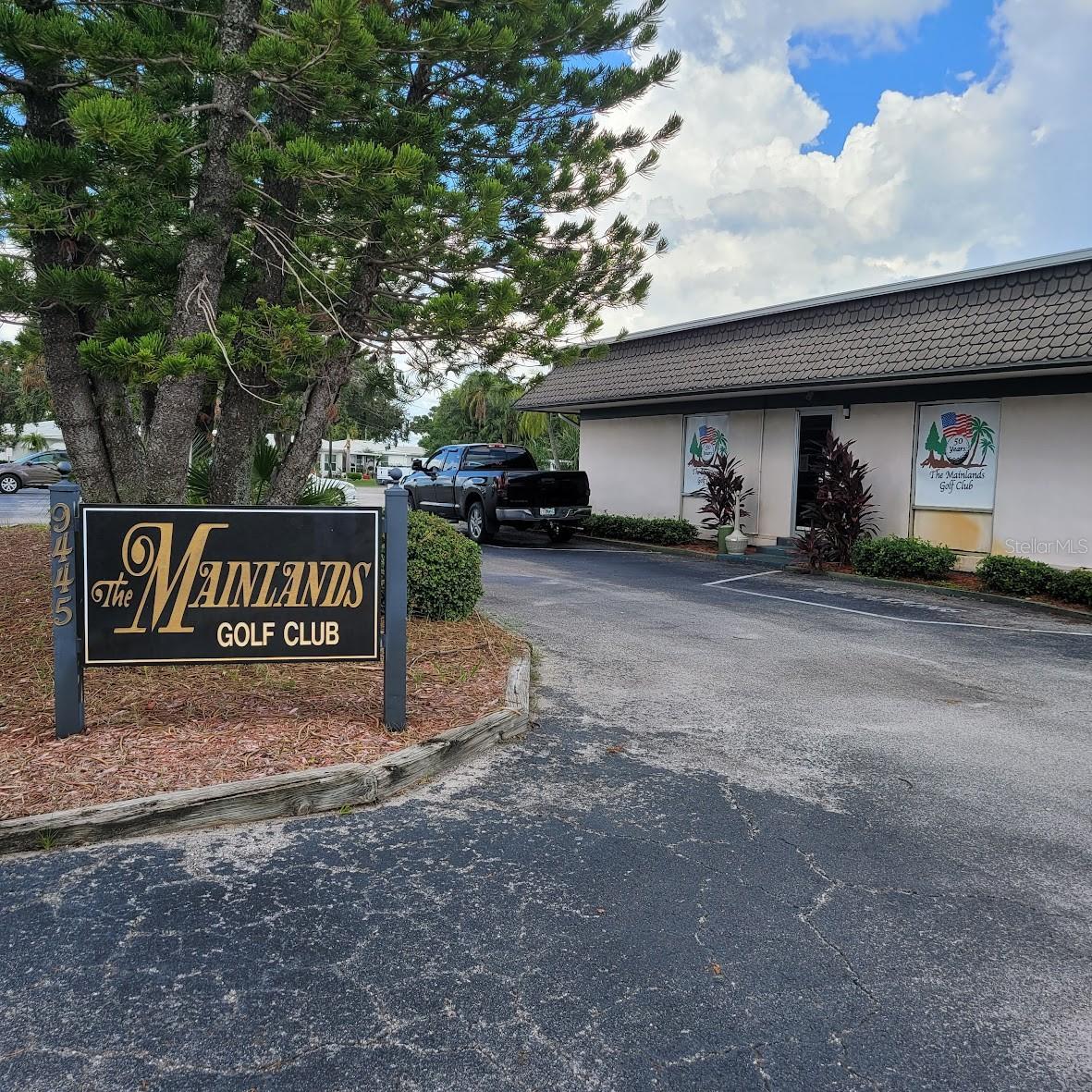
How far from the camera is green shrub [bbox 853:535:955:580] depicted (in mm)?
12672

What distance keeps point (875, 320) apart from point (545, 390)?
8.40 meters

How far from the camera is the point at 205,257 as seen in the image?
651cm

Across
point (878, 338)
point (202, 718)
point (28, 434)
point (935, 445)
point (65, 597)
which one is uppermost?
point (878, 338)

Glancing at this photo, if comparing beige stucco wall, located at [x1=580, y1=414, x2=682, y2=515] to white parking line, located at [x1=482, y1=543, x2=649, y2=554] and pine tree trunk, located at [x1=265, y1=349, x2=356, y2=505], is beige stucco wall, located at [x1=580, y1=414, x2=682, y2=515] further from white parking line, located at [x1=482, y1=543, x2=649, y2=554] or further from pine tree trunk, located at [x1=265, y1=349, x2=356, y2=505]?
pine tree trunk, located at [x1=265, y1=349, x2=356, y2=505]

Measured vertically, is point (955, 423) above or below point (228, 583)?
above

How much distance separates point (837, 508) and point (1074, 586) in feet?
12.6

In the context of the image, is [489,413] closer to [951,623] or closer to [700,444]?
[700,444]

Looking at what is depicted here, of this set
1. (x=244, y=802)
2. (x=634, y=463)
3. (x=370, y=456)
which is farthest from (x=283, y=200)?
(x=370, y=456)

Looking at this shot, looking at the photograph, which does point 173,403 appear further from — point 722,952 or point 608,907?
point 722,952

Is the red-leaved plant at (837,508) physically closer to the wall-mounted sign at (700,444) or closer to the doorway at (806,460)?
the doorway at (806,460)

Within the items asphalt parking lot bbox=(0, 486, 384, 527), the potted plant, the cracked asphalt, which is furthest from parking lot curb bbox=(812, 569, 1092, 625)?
asphalt parking lot bbox=(0, 486, 384, 527)

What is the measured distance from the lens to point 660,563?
1521cm

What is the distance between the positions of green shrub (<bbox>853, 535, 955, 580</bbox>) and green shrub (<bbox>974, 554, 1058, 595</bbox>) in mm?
622

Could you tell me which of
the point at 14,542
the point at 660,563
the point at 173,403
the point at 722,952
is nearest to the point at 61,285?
the point at 173,403
